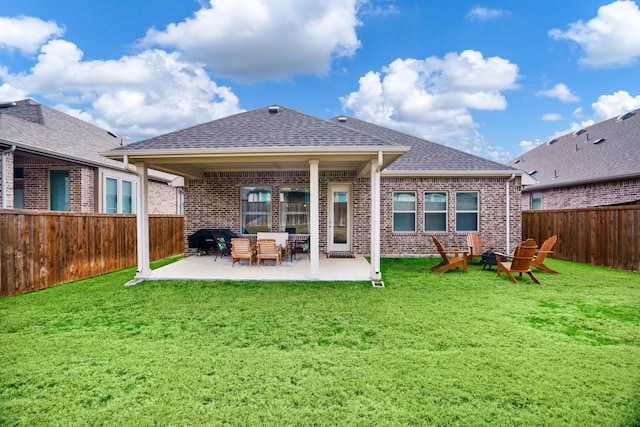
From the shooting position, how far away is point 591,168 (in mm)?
14516

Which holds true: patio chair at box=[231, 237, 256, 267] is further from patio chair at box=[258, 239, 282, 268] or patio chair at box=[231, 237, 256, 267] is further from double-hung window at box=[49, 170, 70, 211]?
double-hung window at box=[49, 170, 70, 211]

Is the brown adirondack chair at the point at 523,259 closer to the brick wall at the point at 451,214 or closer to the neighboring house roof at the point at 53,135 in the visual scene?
the brick wall at the point at 451,214

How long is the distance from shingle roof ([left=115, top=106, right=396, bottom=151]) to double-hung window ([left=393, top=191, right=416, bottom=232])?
4.63 metres

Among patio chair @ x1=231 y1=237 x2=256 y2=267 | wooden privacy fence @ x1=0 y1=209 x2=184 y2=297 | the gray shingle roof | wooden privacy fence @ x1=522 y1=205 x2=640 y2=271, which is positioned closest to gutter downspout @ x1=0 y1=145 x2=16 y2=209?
the gray shingle roof

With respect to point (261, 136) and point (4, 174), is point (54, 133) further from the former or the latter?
point (261, 136)

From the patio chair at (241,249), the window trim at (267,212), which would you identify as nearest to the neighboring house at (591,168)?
the window trim at (267,212)

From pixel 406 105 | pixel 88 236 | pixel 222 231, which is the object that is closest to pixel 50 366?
pixel 88 236

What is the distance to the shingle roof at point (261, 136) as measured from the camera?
24.2ft

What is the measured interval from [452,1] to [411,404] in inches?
612

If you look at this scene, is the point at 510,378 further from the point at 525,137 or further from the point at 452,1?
the point at 525,137

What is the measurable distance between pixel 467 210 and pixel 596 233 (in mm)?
3784

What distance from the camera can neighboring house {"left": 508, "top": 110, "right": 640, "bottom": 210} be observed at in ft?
42.4

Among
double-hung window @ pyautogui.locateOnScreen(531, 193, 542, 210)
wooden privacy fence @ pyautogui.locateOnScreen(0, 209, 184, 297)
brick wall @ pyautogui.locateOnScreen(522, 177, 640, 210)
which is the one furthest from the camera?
double-hung window @ pyautogui.locateOnScreen(531, 193, 542, 210)

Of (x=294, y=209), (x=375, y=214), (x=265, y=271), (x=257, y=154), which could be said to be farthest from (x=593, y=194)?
(x=257, y=154)
